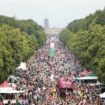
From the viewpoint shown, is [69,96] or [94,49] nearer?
[69,96]

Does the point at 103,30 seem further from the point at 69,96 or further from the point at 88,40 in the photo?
the point at 69,96

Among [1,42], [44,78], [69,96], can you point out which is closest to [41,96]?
[69,96]

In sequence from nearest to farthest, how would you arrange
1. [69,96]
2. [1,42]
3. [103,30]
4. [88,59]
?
[69,96] → [1,42] → [88,59] → [103,30]

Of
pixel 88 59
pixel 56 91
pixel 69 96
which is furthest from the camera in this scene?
pixel 88 59

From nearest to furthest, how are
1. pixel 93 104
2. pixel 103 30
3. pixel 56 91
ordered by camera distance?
pixel 93 104 < pixel 56 91 < pixel 103 30

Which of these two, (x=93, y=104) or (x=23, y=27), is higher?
(x=23, y=27)

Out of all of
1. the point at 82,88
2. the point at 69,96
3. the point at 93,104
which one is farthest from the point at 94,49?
the point at 93,104

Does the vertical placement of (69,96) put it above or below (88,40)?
below

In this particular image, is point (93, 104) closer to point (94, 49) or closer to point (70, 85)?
point (70, 85)

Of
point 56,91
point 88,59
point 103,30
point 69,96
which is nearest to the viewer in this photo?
point 69,96
